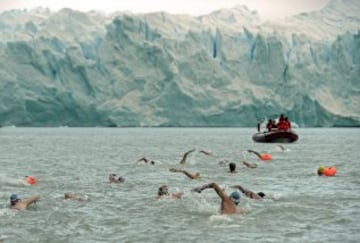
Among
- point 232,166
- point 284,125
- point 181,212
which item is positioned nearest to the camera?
point 181,212

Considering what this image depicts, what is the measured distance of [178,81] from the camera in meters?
108

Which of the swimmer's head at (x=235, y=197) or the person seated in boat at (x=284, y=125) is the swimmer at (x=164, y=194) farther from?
the person seated in boat at (x=284, y=125)

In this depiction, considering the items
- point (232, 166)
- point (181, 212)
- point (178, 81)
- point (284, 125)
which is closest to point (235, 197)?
point (181, 212)

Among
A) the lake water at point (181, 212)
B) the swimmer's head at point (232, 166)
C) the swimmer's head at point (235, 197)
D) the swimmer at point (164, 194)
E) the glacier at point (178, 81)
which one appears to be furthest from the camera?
the glacier at point (178, 81)

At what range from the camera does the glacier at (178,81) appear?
10856cm

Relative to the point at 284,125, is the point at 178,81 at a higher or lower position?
lower

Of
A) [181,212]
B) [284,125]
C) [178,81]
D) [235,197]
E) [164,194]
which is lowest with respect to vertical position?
[178,81]

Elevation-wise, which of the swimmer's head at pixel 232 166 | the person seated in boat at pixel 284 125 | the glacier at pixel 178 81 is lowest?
the glacier at pixel 178 81

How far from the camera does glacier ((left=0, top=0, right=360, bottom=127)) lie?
4274 inches

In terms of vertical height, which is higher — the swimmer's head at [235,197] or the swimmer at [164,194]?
the swimmer's head at [235,197]

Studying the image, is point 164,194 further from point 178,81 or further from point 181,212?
point 178,81

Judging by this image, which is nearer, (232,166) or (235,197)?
(235,197)

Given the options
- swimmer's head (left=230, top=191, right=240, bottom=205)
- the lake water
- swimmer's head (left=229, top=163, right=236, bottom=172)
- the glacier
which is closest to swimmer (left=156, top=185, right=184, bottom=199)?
the lake water

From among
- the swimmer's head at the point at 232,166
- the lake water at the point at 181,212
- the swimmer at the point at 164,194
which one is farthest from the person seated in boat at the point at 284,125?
the swimmer at the point at 164,194
